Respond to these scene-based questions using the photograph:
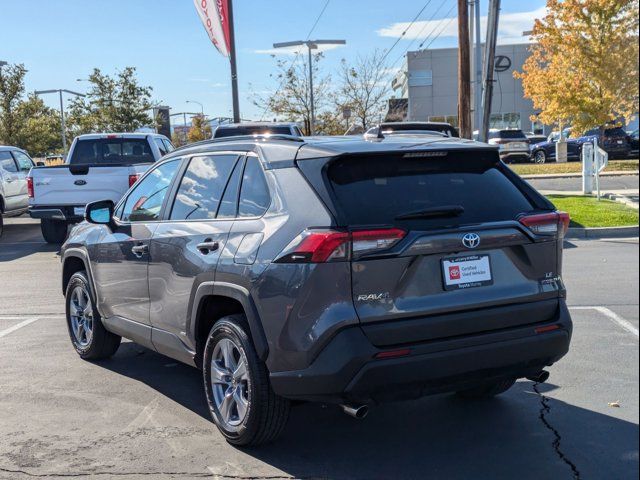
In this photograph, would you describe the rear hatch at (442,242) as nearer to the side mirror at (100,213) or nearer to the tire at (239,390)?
the tire at (239,390)

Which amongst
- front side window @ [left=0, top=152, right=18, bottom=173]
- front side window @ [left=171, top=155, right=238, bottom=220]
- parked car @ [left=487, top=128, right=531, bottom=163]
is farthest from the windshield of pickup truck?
parked car @ [left=487, top=128, right=531, bottom=163]

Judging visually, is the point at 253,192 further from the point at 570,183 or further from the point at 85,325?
the point at 570,183

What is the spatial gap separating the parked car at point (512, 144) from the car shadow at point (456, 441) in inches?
1224

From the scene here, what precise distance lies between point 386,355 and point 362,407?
0.35 meters

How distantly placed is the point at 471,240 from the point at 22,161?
1677 centimetres

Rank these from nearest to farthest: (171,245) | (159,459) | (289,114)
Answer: (159,459) → (171,245) → (289,114)

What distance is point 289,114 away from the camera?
37688mm

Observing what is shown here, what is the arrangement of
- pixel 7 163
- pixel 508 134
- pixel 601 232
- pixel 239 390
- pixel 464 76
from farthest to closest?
pixel 508 134
pixel 464 76
pixel 7 163
pixel 601 232
pixel 239 390

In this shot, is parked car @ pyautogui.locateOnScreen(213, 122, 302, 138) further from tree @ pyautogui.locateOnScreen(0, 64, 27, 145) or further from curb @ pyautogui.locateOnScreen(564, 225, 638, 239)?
tree @ pyautogui.locateOnScreen(0, 64, 27, 145)

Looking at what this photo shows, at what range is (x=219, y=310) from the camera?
15.3ft

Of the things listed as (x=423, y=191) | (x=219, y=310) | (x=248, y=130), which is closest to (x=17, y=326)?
(x=219, y=310)

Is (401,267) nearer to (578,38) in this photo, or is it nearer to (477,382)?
(477,382)

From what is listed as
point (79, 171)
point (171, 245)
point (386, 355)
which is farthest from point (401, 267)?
point (79, 171)

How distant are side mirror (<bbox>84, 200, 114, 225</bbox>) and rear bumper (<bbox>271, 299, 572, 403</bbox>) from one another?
2.57 meters
